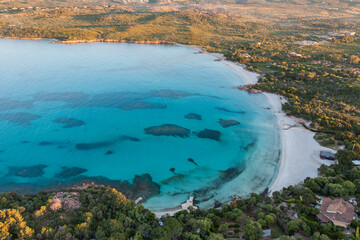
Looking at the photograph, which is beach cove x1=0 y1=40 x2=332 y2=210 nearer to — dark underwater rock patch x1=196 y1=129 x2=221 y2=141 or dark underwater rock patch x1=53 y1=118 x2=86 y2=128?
dark underwater rock patch x1=53 y1=118 x2=86 y2=128

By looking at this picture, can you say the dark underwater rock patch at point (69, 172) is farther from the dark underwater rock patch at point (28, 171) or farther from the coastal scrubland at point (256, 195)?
the coastal scrubland at point (256, 195)

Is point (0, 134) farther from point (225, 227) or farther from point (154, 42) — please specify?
point (154, 42)

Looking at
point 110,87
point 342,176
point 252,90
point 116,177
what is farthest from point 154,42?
point 342,176

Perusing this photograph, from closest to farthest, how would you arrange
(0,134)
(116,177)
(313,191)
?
(313,191), (116,177), (0,134)

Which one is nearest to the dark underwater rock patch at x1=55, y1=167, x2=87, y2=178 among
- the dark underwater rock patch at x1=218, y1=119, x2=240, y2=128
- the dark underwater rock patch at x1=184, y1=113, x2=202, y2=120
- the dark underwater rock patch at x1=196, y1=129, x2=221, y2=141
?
the dark underwater rock patch at x1=196, y1=129, x2=221, y2=141

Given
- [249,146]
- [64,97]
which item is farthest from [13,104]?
[249,146]

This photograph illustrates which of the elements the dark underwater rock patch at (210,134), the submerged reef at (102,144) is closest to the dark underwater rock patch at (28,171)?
the submerged reef at (102,144)
